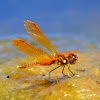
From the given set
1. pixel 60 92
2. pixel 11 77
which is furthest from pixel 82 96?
pixel 11 77

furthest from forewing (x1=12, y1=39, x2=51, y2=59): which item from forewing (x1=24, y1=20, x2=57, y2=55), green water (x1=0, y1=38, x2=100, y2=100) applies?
green water (x1=0, y1=38, x2=100, y2=100)

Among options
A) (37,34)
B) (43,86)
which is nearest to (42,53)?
(37,34)

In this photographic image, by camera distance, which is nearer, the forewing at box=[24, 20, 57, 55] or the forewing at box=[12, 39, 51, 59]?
the forewing at box=[24, 20, 57, 55]

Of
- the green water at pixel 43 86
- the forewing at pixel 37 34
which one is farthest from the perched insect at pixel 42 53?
the green water at pixel 43 86

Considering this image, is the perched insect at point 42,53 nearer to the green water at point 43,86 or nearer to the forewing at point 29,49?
the forewing at point 29,49

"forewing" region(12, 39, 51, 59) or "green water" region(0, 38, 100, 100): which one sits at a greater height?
"forewing" region(12, 39, 51, 59)

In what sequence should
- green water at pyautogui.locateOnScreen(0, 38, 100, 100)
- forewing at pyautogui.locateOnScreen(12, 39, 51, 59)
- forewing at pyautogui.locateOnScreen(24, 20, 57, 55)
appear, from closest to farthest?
green water at pyautogui.locateOnScreen(0, 38, 100, 100)
forewing at pyautogui.locateOnScreen(24, 20, 57, 55)
forewing at pyautogui.locateOnScreen(12, 39, 51, 59)

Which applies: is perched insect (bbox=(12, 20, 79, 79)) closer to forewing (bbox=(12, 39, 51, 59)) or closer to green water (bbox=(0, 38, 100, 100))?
forewing (bbox=(12, 39, 51, 59))

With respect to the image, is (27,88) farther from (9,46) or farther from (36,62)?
(9,46)

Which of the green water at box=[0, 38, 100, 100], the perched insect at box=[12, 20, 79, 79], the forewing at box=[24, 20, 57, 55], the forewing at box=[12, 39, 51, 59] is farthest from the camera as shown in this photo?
the forewing at box=[12, 39, 51, 59]

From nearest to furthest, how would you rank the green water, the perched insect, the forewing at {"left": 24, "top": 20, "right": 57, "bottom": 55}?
the green water
the forewing at {"left": 24, "top": 20, "right": 57, "bottom": 55}
the perched insect

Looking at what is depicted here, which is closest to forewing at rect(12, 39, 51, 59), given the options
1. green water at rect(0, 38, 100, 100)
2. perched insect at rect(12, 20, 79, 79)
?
perched insect at rect(12, 20, 79, 79)
